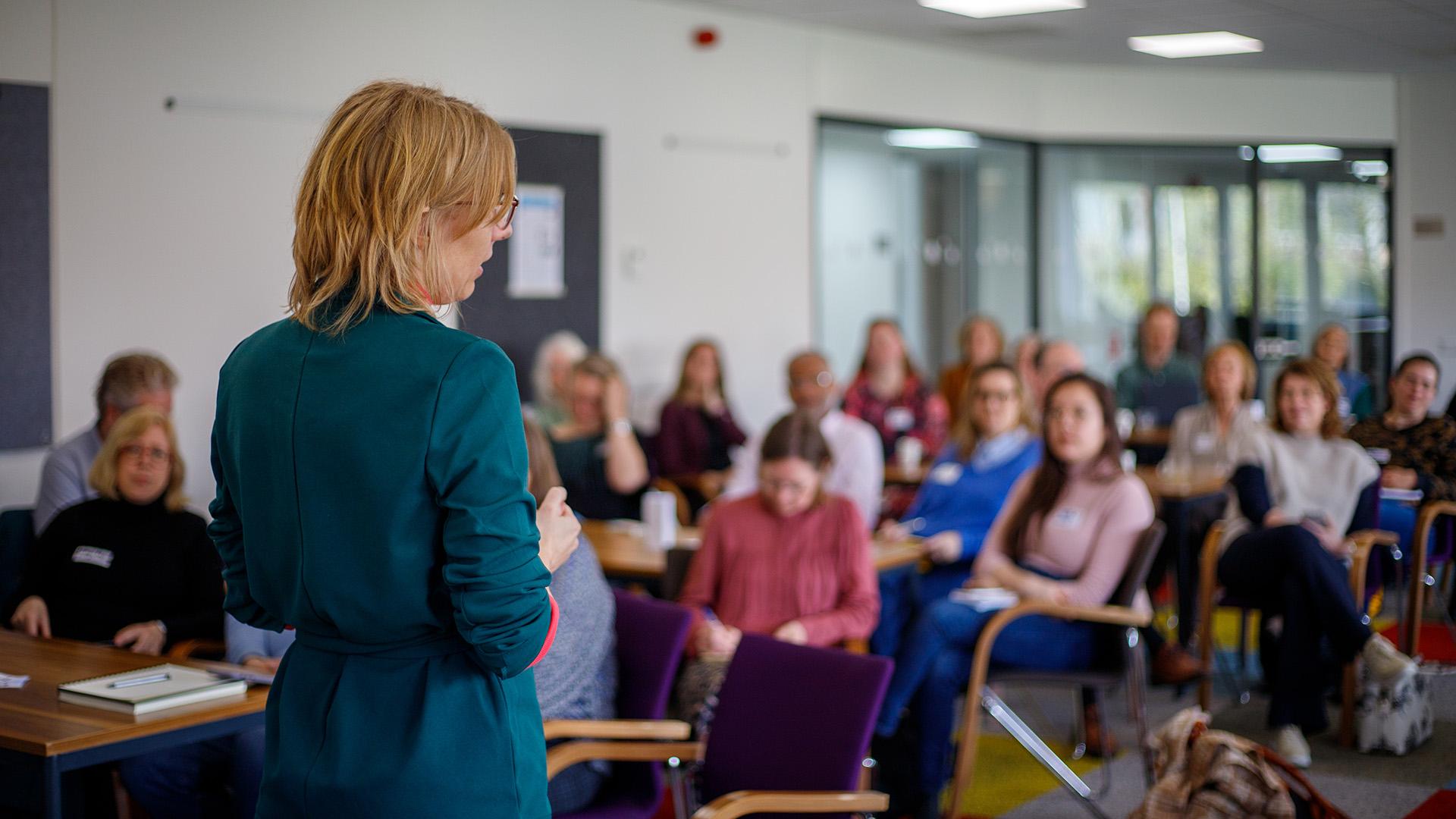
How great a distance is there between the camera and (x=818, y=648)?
9.46 feet

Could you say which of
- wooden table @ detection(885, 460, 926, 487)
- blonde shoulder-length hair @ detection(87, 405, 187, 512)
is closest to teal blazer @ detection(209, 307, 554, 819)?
blonde shoulder-length hair @ detection(87, 405, 187, 512)

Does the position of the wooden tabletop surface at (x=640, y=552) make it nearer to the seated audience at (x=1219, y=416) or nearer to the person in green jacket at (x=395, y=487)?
the seated audience at (x=1219, y=416)

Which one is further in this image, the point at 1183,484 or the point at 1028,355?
the point at 1028,355

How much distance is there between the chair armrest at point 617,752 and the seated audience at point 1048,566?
1.06 metres

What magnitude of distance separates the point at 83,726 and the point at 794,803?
133cm

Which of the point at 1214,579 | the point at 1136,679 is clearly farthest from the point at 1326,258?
the point at 1136,679

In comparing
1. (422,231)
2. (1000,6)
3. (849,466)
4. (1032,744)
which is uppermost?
(1000,6)

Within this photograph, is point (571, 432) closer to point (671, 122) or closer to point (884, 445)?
point (884, 445)

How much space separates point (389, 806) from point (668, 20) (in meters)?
6.94

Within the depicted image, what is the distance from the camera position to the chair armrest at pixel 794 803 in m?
2.60

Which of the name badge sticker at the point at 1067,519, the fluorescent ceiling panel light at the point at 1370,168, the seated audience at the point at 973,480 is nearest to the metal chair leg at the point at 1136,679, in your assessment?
the name badge sticker at the point at 1067,519

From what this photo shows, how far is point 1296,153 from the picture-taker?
A: 11148mm

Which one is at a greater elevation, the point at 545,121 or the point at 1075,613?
the point at 545,121

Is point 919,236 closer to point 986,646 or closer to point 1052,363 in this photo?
point 1052,363
